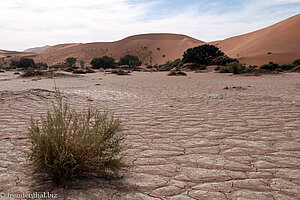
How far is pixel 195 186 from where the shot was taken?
2385 millimetres

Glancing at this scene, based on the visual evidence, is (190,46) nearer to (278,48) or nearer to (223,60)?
(278,48)

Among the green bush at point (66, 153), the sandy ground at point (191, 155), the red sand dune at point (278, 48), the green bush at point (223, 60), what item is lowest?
the sandy ground at point (191, 155)

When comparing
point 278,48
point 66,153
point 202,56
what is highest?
point 278,48

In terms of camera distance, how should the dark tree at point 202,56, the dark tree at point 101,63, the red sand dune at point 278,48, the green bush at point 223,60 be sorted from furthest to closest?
the dark tree at point 101,63, the red sand dune at point 278,48, the dark tree at point 202,56, the green bush at point 223,60

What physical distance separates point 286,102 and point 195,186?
5824mm

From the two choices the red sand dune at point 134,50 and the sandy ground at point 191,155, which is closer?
the sandy ground at point 191,155

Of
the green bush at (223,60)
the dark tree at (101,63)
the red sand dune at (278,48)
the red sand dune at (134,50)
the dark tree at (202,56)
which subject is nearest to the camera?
the green bush at (223,60)

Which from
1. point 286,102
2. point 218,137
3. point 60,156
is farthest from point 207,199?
point 286,102

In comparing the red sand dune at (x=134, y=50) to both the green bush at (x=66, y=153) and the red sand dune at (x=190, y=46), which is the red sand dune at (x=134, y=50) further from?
the green bush at (x=66, y=153)

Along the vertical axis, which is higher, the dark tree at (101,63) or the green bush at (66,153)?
the dark tree at (101,63)

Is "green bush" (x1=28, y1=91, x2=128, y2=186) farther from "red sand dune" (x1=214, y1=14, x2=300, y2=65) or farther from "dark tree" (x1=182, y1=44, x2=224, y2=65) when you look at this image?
"red sand dune" (x1=214, y1=14, x2=300, y2=65)

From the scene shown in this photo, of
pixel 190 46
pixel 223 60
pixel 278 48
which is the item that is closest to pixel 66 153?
pixel 223 60

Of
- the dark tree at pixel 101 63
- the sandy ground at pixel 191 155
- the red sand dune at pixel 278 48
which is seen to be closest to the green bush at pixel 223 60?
the red sand dune at pixel 278 48

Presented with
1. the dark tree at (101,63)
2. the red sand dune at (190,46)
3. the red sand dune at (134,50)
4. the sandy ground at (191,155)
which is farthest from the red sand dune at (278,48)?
the sandy ground at (191,155)
